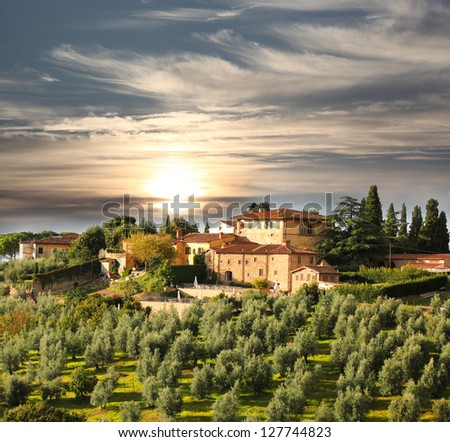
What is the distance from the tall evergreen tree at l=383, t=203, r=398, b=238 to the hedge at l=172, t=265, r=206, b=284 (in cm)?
1189

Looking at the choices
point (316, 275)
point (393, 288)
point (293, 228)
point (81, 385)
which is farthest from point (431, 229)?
point (81, 385)

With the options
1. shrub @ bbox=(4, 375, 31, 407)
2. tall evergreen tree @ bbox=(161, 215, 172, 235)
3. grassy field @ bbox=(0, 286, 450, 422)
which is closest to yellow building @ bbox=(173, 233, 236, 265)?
tall evergreen tree @ bbox=(161, 215, 172, 235)

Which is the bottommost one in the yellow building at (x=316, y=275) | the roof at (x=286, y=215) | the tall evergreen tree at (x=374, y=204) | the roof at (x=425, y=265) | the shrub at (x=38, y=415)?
the shrub at (x=38, y=415)

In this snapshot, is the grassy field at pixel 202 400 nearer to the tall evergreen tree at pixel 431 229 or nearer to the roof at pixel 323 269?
the roof at pixel 323 269

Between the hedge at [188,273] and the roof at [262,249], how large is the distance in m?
1.61

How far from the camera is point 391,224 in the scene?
4534 centimetres

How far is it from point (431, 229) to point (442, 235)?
0.75 metres

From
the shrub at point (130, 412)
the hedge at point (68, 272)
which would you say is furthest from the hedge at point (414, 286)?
the hedge at point (68, 272)

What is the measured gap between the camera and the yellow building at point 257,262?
124ft

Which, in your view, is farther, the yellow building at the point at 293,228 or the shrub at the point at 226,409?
the yellow building at the point at 293,228

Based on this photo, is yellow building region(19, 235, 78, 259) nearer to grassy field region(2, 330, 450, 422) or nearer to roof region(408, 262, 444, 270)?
roof region(408, 262, 444, 270)

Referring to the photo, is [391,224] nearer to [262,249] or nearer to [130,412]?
[262,249]

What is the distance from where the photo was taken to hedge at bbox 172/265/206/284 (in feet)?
132

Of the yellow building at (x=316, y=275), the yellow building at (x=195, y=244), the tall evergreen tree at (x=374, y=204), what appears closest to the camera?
the yellow building at (x=316, y=275)
